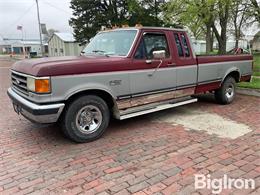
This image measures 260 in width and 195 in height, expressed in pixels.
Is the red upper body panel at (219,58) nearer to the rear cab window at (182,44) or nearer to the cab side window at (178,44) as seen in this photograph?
the rear cab window at (182,44)

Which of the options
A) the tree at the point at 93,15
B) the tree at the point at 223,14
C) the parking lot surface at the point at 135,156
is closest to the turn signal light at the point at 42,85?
the parking lot surface at the point at 135,156

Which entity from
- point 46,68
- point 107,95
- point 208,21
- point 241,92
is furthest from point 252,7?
point 46,68

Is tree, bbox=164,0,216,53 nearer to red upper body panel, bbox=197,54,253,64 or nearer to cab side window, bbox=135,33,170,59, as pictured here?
red upper body panel, bbox=197,54,253,64

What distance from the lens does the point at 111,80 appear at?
490 cm

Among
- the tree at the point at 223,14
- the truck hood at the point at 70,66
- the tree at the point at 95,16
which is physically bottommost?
the truck hood at the point at 70,66

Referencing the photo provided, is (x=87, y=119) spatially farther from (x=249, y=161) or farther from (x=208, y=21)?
(x=208, y=21)

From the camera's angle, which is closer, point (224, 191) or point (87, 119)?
point (224, 191)

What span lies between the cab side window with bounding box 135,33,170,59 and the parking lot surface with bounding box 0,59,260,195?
1502 mm

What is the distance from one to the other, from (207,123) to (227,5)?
7.68m

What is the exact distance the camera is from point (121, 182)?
3459 millimetres

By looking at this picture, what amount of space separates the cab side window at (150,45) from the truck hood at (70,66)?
402 millimetres

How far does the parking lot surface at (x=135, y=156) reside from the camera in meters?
3.40

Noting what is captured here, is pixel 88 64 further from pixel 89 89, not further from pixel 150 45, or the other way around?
pixel 150 45

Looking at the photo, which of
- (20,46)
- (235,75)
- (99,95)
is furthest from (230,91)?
(20,46)
